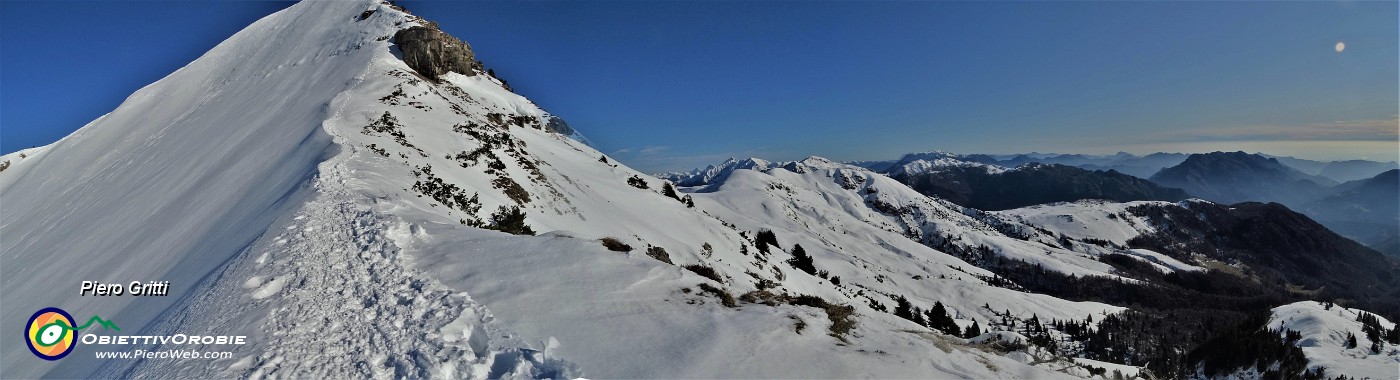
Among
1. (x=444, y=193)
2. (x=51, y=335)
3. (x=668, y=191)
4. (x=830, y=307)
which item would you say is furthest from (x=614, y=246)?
(x=668, y=191)

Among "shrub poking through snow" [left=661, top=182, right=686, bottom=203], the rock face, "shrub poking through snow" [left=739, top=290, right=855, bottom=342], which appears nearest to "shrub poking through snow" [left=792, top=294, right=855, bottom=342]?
"shrub poking through snow" [left=739, top=290, right=855, bottom=342]

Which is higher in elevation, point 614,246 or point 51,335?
point 614,246

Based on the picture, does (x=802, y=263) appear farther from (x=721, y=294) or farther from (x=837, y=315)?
(x=837, y=315)

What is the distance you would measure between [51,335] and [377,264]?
7.67 m

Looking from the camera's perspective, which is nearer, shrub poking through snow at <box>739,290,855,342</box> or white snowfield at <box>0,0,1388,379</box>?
white snowfield at <box>0,0,1388,379</box>

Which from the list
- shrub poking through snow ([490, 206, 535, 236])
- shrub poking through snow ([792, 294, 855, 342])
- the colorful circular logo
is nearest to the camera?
shrub poking through snow ([792, 294, 855, 342])

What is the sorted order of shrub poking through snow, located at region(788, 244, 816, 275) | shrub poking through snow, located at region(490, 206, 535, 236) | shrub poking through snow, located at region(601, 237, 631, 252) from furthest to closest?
1. shrub poking through snow, located at region(788, 244, 816, 275)
2. shrub poking through snow, located at region(490, 206, 535, 236)
3. shrub poking through snow, located at region(601, 237, 631, 252)

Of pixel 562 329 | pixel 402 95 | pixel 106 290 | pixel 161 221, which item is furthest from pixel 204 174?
pixel 562 329

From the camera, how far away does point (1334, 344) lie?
90312mm

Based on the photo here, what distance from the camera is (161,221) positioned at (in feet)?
79.0

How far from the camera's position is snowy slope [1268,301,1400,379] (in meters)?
70.8

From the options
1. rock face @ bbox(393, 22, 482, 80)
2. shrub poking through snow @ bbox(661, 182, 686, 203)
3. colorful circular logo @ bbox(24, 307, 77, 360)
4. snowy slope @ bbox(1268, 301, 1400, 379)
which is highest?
rock face @ bbox(393, 22, 482, 80)

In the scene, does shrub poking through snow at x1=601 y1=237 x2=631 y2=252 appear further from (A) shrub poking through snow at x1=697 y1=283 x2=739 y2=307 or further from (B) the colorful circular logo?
(B) the colorful circular logo

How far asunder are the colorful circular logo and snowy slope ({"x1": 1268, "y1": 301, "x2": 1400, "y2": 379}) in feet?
381
